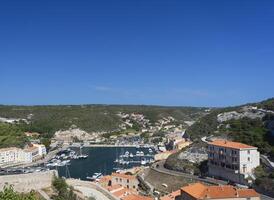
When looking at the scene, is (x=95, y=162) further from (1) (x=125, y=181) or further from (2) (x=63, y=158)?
(1) (x=125, y=181)

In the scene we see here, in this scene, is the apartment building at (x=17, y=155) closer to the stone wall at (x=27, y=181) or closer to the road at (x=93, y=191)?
the road at (x=93, y=191)

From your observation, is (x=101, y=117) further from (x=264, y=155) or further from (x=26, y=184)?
(x=26, y=184)

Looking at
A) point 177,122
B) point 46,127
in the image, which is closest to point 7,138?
point 46,127

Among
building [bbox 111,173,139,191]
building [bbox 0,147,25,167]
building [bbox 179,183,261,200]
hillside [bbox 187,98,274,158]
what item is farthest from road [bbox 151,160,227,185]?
building [bbox 0,147,25,167]

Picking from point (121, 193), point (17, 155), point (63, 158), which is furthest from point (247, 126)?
point (17, 155)

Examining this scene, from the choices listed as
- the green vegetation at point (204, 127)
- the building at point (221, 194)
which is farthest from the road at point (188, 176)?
the green vegetation at point (204, 127)

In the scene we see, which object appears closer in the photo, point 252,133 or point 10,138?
point 252,133
